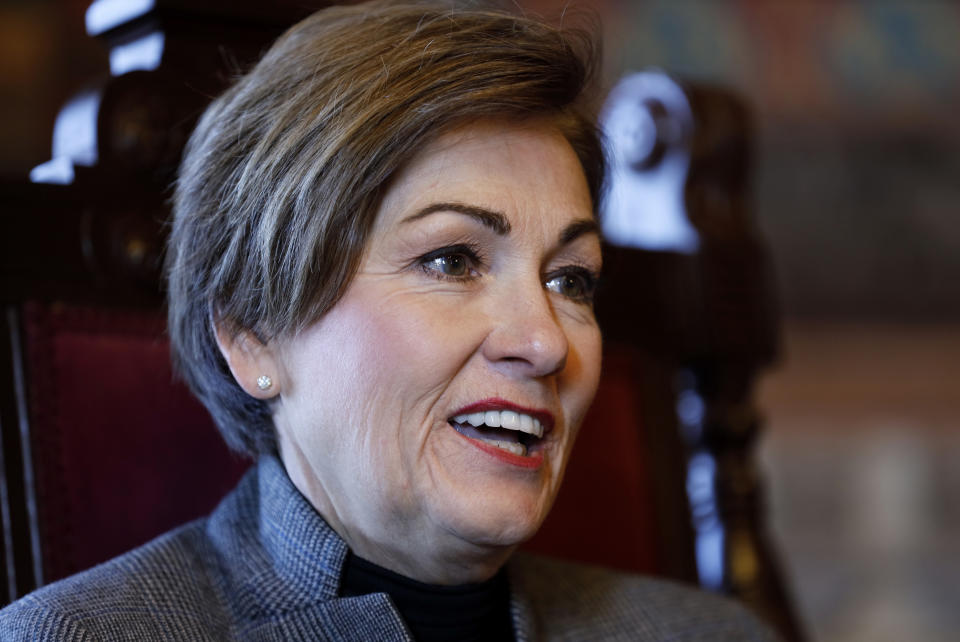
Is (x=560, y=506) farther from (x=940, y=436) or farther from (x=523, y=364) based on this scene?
(x=940, y=436)

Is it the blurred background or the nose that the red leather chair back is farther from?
the blurred background

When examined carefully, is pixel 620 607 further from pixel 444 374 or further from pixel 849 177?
pixel 849 177

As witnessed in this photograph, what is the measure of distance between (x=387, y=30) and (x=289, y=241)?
0.26 metres

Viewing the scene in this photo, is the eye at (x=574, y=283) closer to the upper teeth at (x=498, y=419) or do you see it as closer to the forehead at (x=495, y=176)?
the forehead at (x=495, y=176)

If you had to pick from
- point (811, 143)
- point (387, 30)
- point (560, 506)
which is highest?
point (387, 30)

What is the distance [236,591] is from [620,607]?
54 cm

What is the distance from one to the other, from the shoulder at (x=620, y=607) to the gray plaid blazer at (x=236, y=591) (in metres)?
0.04

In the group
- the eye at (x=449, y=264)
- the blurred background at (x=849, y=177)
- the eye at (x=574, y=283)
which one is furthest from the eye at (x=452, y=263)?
the blurred background at (x=849, y=177)

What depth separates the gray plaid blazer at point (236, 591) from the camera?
44.9 inches

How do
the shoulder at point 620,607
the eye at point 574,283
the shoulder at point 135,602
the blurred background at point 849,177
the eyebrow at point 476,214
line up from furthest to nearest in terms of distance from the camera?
the blurred background at point 849,177
the shoulder at point 620,607
the eye at point 574,283
the eyebrow at point 476,214
the shoulder at point 135,602

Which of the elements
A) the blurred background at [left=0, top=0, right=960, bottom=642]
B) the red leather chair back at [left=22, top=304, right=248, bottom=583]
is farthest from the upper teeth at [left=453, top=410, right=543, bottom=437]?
the blurred background at [left=0, top=0, right=960, bottom=642]

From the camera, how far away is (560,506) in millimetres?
1773

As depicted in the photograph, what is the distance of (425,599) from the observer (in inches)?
50.3

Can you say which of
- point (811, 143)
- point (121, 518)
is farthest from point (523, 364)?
point (811, 143)
